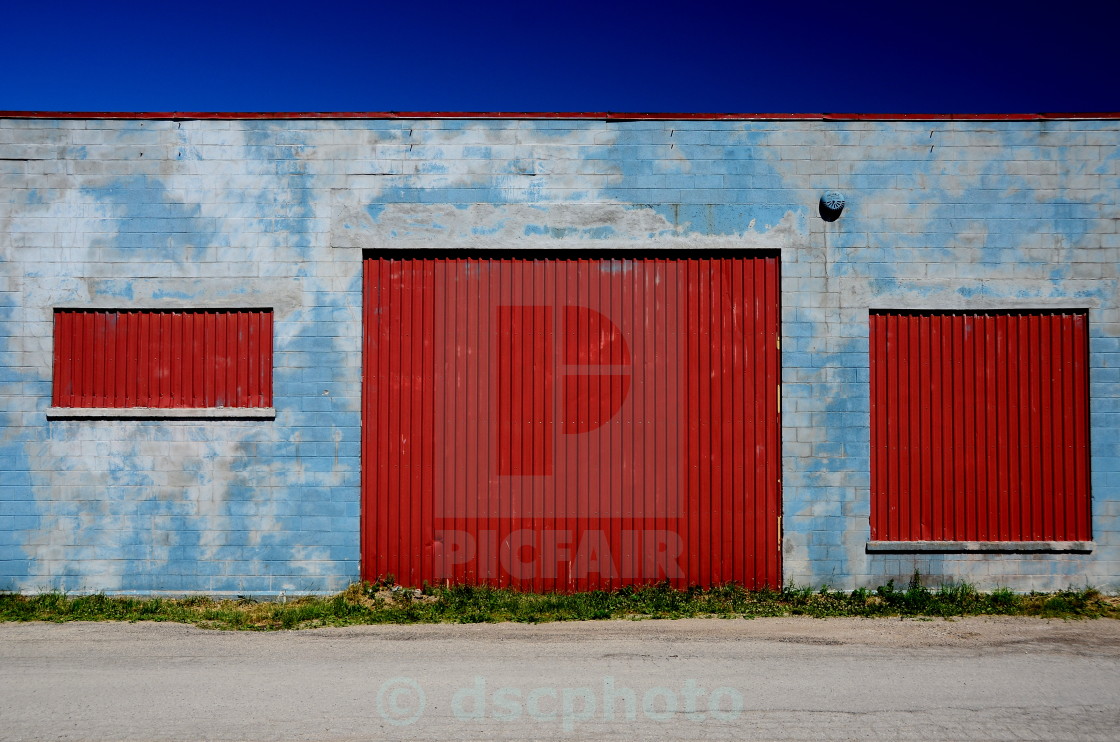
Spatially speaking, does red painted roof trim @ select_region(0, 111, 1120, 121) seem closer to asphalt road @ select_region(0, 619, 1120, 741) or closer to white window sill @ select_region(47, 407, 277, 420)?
white window sill @ select_region(47, 407, 277, 420)

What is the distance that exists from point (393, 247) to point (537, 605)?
4.64 m

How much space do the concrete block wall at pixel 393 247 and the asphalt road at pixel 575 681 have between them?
1.41 meters

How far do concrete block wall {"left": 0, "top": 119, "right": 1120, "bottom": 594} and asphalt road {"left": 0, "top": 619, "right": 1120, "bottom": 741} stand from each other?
1.41 metres

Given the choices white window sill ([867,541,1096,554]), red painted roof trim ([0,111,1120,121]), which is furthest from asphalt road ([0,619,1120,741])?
red painted roof trim ([0,111,1120,121])

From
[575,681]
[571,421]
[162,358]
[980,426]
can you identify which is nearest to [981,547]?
[980,426]

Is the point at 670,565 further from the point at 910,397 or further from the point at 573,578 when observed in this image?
the point at 910,397

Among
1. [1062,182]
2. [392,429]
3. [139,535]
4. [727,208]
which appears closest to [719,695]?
[392,429]

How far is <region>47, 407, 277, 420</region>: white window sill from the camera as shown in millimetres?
8977

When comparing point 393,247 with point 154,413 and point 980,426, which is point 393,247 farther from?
point 980,426

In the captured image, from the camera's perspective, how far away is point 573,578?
905cm

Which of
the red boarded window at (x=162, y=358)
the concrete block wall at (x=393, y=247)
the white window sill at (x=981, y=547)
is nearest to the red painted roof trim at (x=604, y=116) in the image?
the concrete block wall at (x=393, y=247)

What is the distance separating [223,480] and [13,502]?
99.7 inches

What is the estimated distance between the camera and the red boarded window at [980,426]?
9.08 m

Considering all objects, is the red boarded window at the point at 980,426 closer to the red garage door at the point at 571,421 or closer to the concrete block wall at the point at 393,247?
the concrete block wall at the point at 393,247
